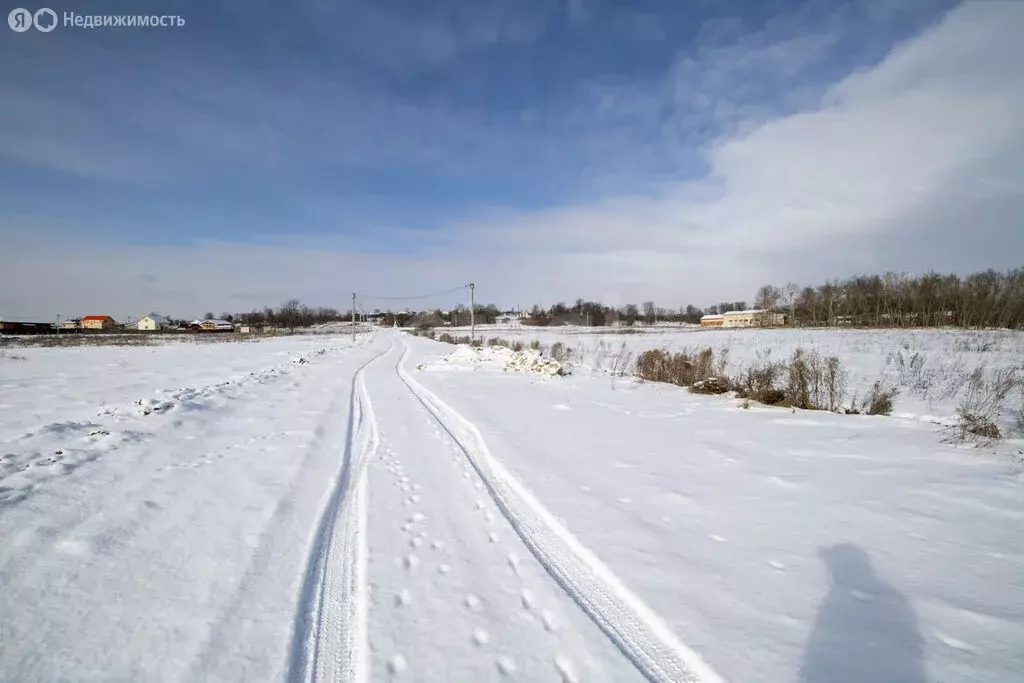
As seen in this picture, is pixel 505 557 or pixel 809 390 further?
pixel 809 390

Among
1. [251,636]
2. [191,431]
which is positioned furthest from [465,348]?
[251,636]

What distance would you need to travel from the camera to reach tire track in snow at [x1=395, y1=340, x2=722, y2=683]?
2438 millimetres

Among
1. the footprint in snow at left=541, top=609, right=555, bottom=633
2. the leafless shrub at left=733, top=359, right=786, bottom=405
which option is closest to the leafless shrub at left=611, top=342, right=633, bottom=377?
the leafless shrub at left=733, top=359, right=786, bottom=405

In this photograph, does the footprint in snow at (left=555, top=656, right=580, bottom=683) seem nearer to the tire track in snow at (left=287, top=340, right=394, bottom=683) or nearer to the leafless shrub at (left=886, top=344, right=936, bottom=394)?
the tire track in snow at (left=287, top=340, right=394, bottom=683)

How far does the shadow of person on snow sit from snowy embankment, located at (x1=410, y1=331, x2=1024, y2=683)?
0.01m

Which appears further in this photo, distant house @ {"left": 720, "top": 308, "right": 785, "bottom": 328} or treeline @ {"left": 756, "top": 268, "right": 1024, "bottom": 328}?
distant house @ {"left": 720, "top": 308, "right": 785, "bottom": 328}

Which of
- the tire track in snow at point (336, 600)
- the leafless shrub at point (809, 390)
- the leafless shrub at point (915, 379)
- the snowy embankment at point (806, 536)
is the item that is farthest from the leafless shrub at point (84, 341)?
the leafless shrub at point (915, 379)

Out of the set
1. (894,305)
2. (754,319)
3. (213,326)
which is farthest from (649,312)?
(213,326)

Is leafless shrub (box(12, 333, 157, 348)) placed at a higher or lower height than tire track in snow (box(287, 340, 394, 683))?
higher

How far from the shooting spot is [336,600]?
9.78ft

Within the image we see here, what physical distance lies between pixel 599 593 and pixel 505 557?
2.70 ft

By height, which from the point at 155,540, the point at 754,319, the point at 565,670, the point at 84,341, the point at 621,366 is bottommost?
the point at 565,670

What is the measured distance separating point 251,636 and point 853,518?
5135 millimetres

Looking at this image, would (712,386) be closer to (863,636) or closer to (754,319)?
(863,636)
